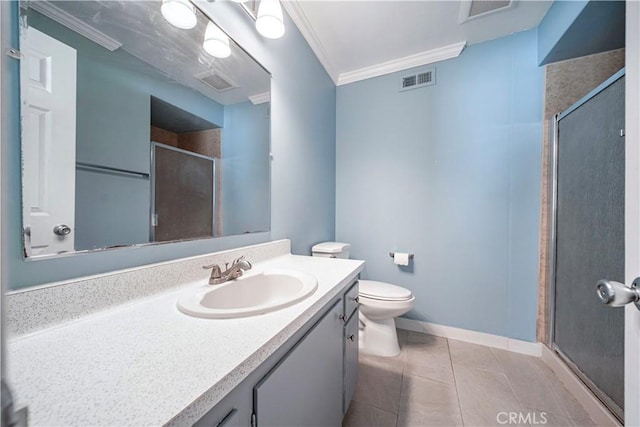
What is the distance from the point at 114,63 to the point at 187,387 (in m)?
0.92

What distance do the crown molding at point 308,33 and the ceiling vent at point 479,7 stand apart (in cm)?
98

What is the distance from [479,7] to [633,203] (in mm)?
1661

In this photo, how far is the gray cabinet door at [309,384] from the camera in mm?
532

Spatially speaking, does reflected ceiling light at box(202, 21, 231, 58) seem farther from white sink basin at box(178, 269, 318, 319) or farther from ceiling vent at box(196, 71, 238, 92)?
white sink basin at box(178, 269, 318, 319)

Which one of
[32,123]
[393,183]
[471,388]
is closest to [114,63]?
[32,123]

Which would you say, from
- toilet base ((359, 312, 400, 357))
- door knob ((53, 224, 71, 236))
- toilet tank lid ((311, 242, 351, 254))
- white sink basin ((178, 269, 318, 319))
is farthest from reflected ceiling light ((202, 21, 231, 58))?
toilet base ((359, 312, 400, 357))

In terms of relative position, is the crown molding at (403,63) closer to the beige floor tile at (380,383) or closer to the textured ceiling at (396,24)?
the textured ceiling at (396,24)

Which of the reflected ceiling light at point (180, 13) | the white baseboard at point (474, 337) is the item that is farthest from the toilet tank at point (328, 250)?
the reflected ceiling light at point (180, 13)

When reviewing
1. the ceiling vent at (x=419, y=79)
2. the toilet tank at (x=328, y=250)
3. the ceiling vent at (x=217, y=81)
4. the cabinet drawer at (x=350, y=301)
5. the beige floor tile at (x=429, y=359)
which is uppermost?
the ceiling vent at (x=419, y=79)

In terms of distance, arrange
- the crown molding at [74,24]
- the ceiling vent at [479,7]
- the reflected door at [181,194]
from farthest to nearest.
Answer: the ceiling vent at [479,7] → the reflected door at [181,194] → the crown molding at [74,24]

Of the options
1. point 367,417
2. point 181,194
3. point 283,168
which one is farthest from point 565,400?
point 181,194

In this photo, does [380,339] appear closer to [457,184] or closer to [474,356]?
[474,356]

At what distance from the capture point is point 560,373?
141 cm

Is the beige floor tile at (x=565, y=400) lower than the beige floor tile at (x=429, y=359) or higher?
higher
